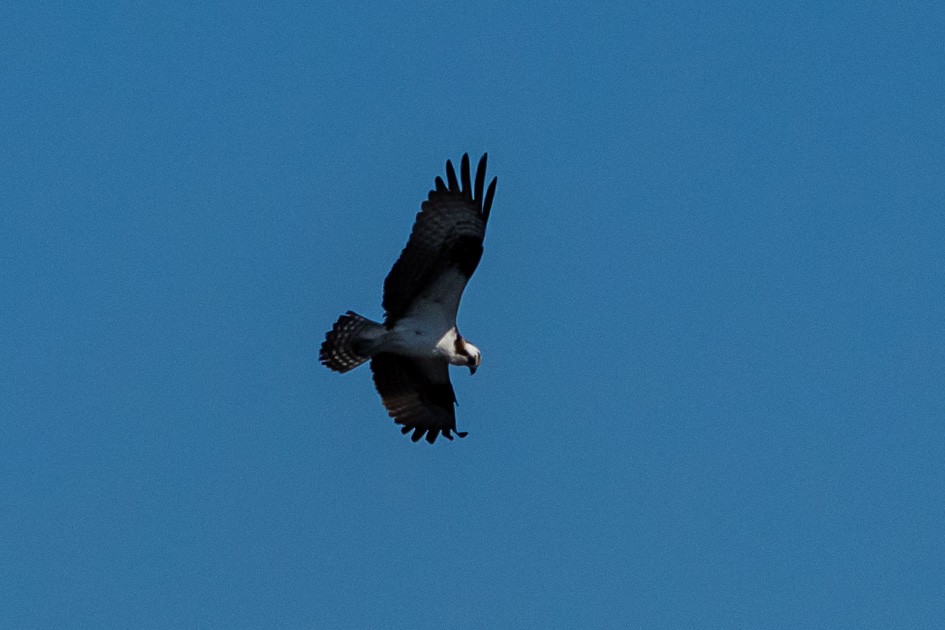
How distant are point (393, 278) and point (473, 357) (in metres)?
1.23

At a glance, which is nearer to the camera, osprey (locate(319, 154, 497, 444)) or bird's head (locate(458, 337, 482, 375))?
osprey (locate(319, 154, 497, 444))

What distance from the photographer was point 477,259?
20.7 meters

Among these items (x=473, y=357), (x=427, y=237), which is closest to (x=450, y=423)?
(x=473, y=357)

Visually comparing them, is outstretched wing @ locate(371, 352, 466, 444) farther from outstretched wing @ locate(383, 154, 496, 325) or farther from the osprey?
outstretched wing @ locate(383, 154, 496, 325)

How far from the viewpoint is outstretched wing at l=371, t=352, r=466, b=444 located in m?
21.7

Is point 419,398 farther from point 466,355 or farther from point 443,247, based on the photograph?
point 443,247

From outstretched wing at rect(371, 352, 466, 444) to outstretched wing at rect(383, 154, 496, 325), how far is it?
96 cm

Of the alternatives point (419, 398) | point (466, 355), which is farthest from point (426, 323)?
point (419, 398)

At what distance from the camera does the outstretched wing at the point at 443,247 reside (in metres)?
20.4

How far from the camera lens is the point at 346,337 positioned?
69.1 ft

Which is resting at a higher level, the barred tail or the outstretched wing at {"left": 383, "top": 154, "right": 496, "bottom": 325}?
the outstretched wing at {"left": 383, "top": 154, "right": 496, "bottom": 325}

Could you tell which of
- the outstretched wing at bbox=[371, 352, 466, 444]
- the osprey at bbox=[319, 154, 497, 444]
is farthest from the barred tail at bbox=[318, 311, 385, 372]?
the outstretched wing at bbox=[371, 352, 466, 444]

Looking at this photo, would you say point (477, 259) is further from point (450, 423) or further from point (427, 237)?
point (450, 423)

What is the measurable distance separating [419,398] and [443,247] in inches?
78.5
